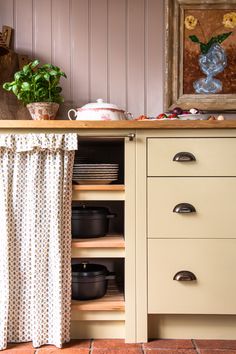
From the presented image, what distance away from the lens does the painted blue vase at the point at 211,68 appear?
2.44 metres

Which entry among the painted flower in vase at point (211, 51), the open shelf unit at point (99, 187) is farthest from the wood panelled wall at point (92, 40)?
the open shelf unit at point (99, 187)

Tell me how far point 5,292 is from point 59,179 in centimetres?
54

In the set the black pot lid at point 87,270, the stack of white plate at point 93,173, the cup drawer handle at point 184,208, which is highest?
the stack of white plate at point 93,173

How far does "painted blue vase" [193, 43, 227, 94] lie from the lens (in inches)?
96.1

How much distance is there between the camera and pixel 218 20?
2.44m

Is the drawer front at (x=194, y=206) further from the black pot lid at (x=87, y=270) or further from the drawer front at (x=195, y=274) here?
the black pot lid at (x=87, y=270)

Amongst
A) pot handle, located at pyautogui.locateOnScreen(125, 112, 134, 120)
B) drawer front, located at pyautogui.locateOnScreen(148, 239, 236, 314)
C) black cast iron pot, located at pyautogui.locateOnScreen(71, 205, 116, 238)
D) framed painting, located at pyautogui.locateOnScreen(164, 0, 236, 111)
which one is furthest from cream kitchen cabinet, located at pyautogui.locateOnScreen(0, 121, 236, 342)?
framed painting, located at pyautogui.locateOnScreen(164, 0, 236, 111)

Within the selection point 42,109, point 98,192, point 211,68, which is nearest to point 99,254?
point 98,192

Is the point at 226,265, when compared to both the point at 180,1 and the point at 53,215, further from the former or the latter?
the point at 180,1

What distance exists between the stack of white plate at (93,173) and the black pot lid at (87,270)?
16.8 inches

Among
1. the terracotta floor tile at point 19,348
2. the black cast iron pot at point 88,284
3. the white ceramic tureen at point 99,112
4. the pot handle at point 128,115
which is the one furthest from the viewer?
the pot handle at point 128,115

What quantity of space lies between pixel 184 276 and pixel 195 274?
0.19 feet

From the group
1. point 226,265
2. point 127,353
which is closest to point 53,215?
point 127,353

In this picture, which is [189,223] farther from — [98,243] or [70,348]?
[70,348]
